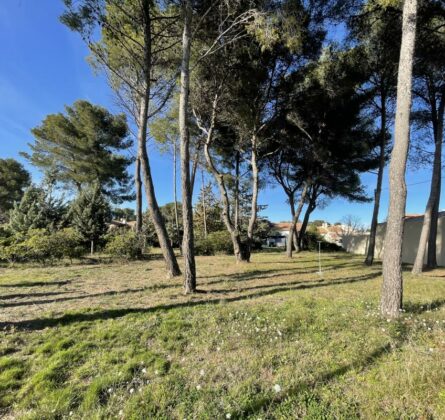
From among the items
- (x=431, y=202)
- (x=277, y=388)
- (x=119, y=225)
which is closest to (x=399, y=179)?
(x=277, y=388)

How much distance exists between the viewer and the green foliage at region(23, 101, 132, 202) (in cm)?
1605

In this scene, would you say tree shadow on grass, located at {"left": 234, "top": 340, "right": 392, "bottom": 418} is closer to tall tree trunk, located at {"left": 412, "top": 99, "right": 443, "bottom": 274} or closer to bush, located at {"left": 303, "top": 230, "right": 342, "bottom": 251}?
tall tree trunk, located at {"left": 412, "top": 99, "right": 443, "bottom": 274}

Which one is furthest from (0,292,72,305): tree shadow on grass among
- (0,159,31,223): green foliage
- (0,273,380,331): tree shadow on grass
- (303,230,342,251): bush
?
(0,159,31,223): green foliage

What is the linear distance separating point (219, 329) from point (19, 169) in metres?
25.8

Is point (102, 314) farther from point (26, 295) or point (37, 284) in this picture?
point (37, 284)

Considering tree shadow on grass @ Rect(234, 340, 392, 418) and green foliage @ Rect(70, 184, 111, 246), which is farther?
green foliage @ Rect(70, 184, 111, 246)

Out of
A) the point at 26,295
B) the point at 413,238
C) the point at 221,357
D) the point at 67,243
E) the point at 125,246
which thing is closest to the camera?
the point at 221,357

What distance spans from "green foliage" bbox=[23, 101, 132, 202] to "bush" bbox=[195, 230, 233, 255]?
7438 mm

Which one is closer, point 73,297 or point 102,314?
point 102,314

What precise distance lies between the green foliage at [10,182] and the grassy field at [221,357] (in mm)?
21546

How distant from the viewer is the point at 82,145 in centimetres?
1609

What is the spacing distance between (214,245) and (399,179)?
11.7m

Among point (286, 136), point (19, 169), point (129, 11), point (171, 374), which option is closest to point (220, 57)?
point (129, 11)

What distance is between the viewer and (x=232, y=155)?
13672 mm
